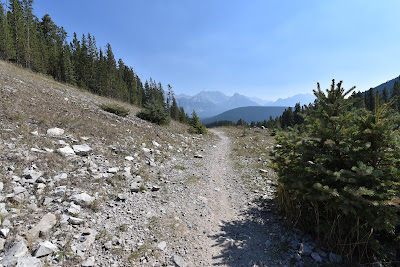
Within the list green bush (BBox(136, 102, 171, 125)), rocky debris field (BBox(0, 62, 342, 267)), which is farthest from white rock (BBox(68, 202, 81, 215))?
green bush (BBox(136, 102, 171, 125))

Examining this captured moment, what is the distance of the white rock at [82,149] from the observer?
765cm

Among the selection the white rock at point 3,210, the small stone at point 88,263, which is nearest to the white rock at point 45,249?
the small stone at point 88,263

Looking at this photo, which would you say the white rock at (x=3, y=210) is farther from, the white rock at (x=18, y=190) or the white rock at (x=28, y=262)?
the white rock at (x=28, y=262)

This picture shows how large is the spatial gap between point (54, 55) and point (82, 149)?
65502mm

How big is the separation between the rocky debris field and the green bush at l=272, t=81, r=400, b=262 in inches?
26.7

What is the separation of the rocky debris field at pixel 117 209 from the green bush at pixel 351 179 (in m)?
0.68

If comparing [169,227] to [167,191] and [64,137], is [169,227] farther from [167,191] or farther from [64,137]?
[64,137]

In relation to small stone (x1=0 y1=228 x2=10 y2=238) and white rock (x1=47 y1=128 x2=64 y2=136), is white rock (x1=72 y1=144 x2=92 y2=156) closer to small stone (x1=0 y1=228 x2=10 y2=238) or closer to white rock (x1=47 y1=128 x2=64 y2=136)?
white rock (x1=47 y1=128 x2=64 y2=136)

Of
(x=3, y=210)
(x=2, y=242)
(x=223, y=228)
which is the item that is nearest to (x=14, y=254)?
(x=2, y=242)

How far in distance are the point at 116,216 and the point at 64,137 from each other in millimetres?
5686

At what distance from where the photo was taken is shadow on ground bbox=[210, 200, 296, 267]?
4191mm

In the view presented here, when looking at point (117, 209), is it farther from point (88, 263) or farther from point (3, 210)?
point (3, 210)

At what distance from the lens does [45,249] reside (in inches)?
136

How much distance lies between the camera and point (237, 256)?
14.1 ft
